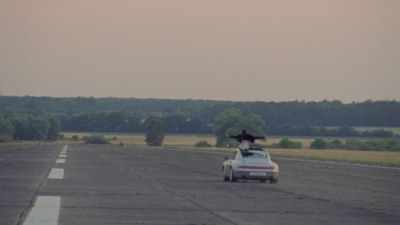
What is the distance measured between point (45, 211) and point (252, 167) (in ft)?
40.9

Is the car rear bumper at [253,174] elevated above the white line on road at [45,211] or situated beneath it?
elevated above

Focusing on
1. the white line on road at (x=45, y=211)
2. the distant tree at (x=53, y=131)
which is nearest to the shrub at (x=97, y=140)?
the distant tree at (x=53, y=131)

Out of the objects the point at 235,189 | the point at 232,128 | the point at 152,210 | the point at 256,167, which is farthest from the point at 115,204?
the point at 232,128

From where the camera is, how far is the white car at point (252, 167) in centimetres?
2527

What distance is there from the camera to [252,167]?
25.3 m

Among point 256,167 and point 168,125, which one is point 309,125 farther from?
point 256,167

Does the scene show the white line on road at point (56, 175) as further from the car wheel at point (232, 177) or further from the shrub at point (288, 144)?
the shrub at point (288, 144)

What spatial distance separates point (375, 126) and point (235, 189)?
6069 inches

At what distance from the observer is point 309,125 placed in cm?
18162

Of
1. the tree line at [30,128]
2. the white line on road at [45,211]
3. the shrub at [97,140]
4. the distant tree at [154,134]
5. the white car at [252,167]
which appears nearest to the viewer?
the white line on road at [45,211]

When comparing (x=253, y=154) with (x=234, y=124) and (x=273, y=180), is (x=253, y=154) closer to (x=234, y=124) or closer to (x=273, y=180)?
(x=273, y=180)

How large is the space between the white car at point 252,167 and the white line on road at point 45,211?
31.0 feet

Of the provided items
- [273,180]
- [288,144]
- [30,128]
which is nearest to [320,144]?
[288,144]

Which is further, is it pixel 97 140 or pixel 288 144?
pixel 97 140
